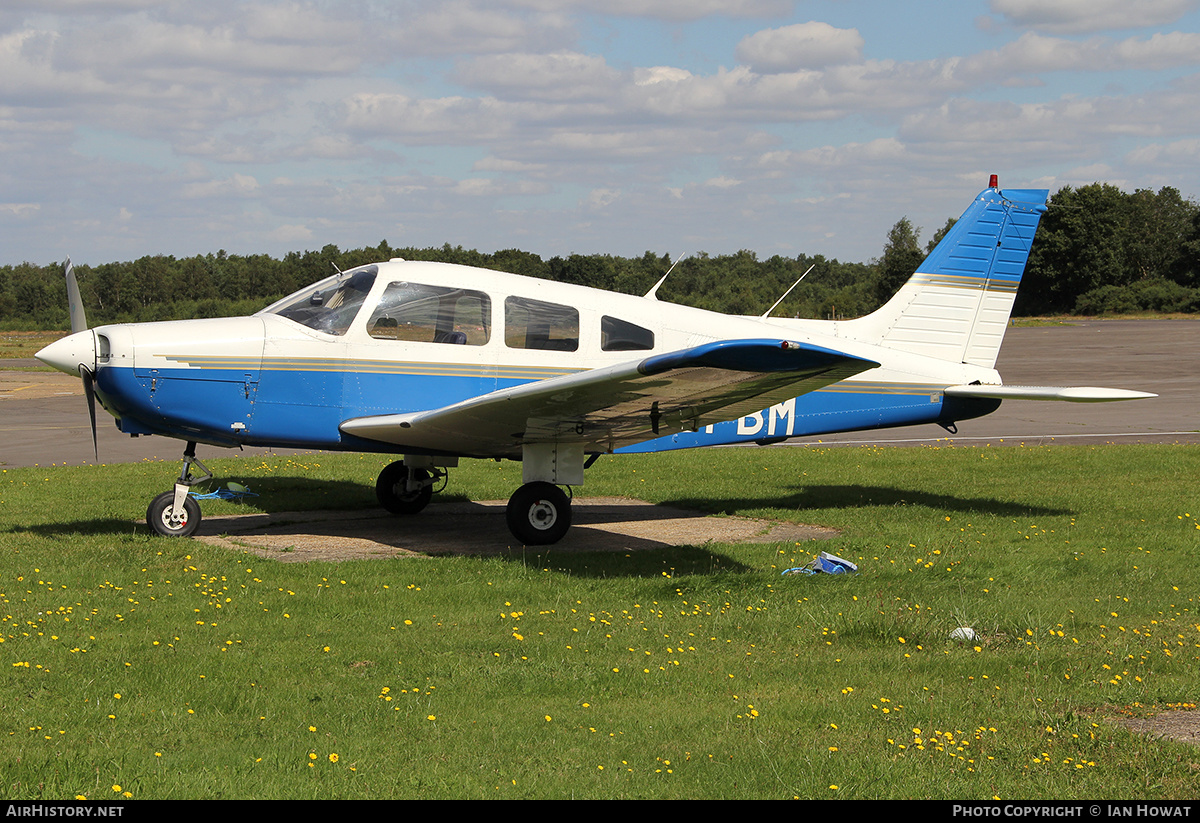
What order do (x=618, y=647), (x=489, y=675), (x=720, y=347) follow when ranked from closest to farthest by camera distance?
(x=489, y=675) → (x=618, y=647) → (x=720, y=347)

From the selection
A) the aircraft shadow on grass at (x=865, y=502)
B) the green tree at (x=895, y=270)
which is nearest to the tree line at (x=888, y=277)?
the green tree at (x=895, y=270)

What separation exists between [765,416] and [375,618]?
18.5 feet

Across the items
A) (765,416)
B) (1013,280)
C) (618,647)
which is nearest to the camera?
(618,647)

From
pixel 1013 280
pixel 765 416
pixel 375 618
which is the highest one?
pixel 1013 280

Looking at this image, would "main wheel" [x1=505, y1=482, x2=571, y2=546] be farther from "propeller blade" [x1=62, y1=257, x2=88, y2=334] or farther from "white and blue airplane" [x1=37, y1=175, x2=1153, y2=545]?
"propeller blade" [x1=62, y1=257, x2=88, y2=334]

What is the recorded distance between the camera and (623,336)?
1039 centimetres

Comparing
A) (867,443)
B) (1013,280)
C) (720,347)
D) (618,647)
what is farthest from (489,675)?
(867,443)

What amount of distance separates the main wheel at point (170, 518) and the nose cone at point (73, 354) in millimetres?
1428

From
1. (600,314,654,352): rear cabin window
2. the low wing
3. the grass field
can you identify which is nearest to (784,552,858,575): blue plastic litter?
the grass field

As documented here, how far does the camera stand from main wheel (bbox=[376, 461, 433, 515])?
38.2 feet

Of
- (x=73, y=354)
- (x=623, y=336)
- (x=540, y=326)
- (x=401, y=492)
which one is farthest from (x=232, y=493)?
(x=623, y=336)

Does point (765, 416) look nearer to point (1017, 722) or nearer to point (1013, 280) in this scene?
point (1013, 280)

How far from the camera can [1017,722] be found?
4.95 m

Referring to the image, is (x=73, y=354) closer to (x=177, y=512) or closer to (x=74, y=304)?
(x=74, y=304)
